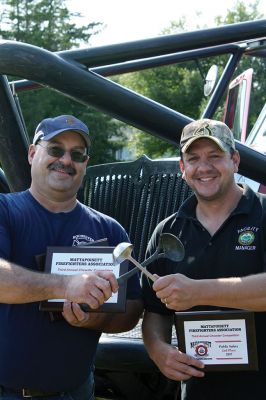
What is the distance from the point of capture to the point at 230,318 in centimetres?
225

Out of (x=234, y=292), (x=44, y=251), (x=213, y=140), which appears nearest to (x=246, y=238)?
(x=234, y=292)

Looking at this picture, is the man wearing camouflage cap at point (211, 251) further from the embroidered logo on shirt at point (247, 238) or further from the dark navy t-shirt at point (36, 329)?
the dark navy t-shirt at point (36, 329)

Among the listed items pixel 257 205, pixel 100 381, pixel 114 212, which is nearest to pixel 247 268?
pixel 257 205

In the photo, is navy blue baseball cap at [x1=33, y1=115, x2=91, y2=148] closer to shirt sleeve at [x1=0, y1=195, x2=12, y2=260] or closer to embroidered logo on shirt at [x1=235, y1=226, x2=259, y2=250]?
shirt sleeve at [x1=0, y1=195, x2=12, y2=260]

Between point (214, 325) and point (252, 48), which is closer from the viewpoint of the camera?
point (214, 325)

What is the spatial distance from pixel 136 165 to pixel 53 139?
1.15 meters

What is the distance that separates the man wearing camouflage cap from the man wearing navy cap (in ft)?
0.73

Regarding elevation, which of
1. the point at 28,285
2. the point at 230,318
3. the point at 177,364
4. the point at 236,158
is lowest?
the point at 177,364

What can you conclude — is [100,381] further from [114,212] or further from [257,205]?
[257,205]

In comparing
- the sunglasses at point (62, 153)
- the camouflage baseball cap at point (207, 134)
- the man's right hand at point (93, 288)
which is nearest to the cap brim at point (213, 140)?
the camouflage baseball cap at point (207, 134)

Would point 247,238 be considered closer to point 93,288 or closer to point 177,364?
point 177,364

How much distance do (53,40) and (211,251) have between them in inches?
1329

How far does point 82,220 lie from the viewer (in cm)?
263

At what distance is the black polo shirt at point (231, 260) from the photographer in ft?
7.80
